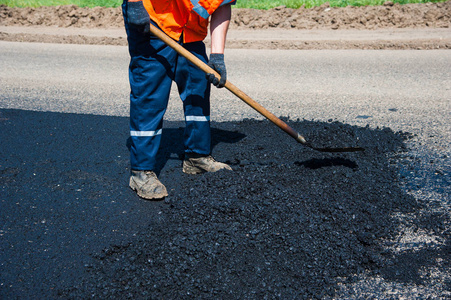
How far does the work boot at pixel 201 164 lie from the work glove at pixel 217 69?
29.3 inches

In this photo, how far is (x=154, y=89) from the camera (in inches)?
123

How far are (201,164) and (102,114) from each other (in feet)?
6.73

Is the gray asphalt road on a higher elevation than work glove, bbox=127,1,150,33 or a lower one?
lower

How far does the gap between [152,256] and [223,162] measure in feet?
4.84

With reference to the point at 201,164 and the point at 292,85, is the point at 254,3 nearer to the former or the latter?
the point at 292,85

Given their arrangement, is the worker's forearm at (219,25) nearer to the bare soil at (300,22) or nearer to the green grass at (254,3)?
the bare soil at (300,22)

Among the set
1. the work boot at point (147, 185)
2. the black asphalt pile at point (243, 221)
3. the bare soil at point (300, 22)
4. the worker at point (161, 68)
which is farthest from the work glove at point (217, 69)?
the bare soil at point (300, 22)

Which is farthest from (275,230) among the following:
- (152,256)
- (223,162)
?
(223,162)

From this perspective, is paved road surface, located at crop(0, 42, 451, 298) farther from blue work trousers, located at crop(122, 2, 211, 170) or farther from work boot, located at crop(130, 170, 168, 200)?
blue work trousers, located at crop(122, 2, 211, 170)

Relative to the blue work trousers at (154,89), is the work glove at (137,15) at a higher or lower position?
higher

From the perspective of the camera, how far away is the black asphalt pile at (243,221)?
2363mm

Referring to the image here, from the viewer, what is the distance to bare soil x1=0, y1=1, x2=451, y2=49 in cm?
820

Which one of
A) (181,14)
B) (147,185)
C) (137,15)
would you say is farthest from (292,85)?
(137,15)

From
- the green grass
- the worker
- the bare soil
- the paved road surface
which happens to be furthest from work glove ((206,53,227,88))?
the green grass
